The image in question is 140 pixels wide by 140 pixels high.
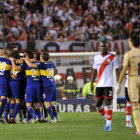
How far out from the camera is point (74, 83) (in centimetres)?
2169

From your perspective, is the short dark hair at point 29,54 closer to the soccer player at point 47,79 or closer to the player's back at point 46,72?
the soccer player at point 47,79

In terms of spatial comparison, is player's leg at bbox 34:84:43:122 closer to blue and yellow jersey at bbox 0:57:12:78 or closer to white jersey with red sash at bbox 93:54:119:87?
blue and yellow jersey at bbox 0:57:12:78

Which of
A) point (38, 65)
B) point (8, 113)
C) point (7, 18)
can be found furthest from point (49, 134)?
point (7, 18)

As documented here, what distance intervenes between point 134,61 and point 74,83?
36.6 ft

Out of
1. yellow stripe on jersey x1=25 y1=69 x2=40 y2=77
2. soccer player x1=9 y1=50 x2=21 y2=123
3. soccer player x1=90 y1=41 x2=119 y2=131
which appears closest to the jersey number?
soccer player x1=9 y1=50 x2=21 y2=123

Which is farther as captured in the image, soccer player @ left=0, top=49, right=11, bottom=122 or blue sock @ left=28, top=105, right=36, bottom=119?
soccer player @ left=0, top=49, right=11, bottom=122

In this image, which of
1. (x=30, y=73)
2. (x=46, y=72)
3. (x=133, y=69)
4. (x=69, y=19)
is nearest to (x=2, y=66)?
(x=30, y=73)

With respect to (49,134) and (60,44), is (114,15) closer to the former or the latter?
(60,44)

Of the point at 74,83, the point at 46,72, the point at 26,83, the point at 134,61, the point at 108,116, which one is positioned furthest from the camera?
the point at 74,83

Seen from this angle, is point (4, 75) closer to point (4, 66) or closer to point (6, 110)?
point (4, 66)

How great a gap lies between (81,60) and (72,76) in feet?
2.43

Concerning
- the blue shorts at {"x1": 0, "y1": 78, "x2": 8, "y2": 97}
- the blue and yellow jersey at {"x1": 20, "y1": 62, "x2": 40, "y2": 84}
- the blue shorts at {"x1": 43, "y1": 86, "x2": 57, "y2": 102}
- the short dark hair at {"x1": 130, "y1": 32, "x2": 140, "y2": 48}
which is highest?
the short dark hair at {"x1": 130, "y1": 32, "x2": 140, "y2": 48}

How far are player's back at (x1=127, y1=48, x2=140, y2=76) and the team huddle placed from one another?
4199 millimetres

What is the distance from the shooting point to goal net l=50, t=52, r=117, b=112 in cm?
2167
